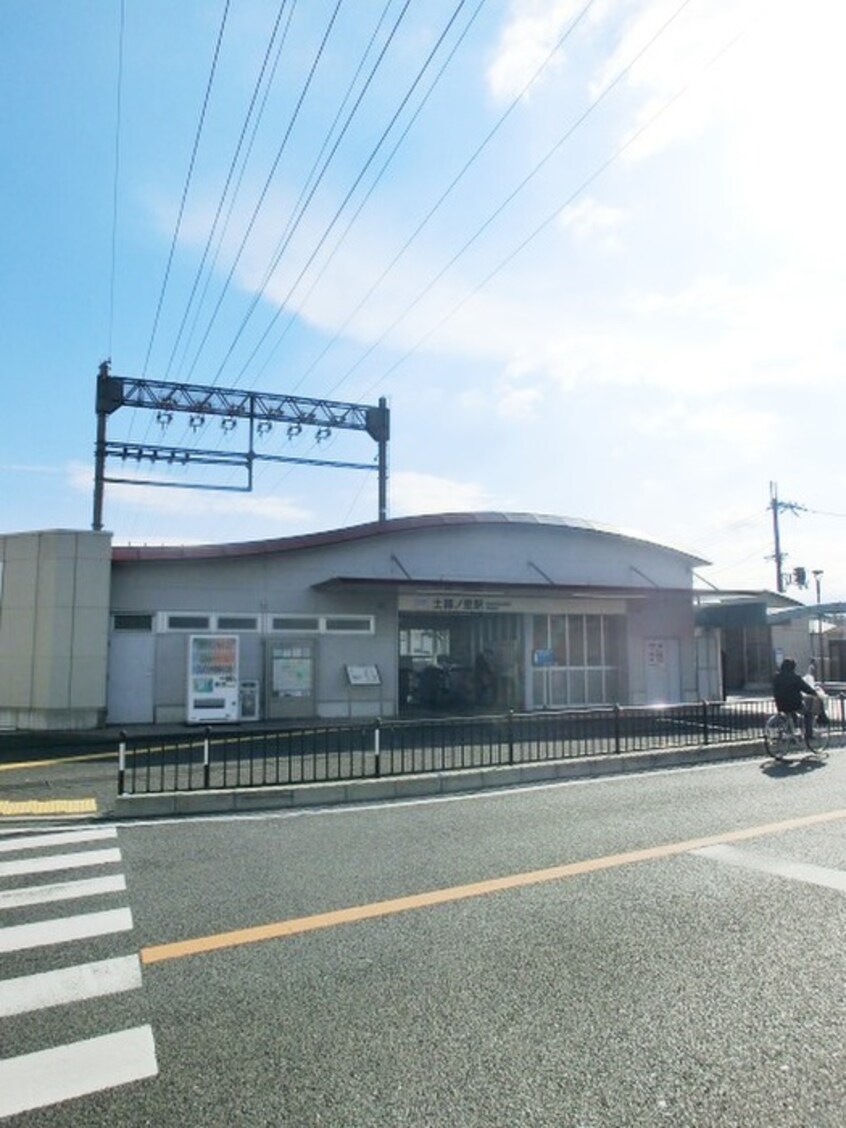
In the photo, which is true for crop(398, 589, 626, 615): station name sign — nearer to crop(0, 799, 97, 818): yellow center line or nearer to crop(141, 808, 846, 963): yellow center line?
crop(0, 799, 97, 818): yellow center line

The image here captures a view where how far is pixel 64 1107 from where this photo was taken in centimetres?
321

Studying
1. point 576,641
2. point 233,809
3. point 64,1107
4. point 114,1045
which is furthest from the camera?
point 576,641

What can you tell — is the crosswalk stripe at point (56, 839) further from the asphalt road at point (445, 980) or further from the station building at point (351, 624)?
the station building at point (351, 624)

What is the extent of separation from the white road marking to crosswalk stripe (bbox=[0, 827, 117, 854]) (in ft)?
20.7

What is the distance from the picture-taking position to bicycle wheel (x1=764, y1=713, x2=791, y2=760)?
13281 millimetres

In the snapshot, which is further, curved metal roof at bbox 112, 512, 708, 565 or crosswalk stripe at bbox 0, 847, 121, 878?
curved metal roof at bbox 112, 512, 708, 565

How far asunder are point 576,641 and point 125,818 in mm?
17687

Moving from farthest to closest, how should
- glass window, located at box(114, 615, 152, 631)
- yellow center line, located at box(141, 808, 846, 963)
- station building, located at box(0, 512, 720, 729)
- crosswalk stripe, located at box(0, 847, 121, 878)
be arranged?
glass window, located at box(114, 615, 152, 631), station building, located at box(0, 512, 720, 729), crosswalk stripe, located at box(0, 847, 121, 878), yellow center line, located at box(141, 808, 846, 963)

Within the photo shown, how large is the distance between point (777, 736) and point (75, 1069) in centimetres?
1258

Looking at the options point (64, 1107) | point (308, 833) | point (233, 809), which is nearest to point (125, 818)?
point (233, 809)

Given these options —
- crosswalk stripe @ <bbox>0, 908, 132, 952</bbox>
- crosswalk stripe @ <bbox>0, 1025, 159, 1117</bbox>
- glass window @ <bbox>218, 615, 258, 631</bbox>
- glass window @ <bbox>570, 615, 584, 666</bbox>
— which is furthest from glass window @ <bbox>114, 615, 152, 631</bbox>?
crosswalk stripe @ <bbox>0, 1025, 159, 1117</bbox>

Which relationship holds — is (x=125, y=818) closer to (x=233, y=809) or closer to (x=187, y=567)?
(x=233, y=809)

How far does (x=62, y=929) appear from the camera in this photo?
17.9 ft

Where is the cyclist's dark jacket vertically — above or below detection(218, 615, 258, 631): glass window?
below
